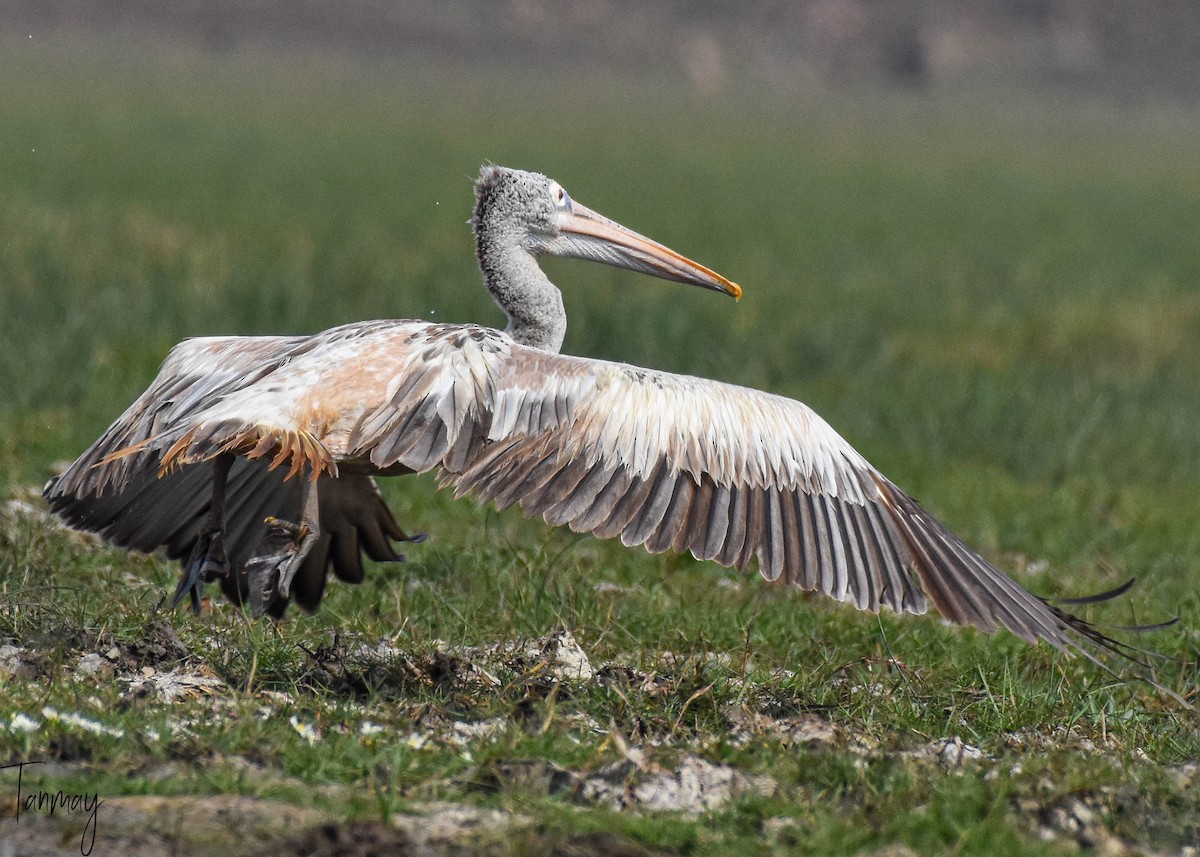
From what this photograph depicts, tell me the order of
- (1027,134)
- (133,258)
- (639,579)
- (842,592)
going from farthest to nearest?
1. (1027,134)
2. (133,258)
3. (639,579)
4. (842,592)

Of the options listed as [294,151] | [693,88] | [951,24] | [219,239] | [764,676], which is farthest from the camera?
[951,24]

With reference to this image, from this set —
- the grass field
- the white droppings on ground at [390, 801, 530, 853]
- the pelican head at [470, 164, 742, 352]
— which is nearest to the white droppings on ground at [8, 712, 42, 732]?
the grass field

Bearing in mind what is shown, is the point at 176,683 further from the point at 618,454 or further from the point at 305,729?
the point at 618,454

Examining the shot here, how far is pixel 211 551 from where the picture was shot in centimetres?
518

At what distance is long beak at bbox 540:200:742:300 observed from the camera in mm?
6184

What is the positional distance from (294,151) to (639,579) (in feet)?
102

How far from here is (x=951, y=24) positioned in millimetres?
92062

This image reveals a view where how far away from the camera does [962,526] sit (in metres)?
8.87

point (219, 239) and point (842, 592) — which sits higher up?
point (842, 592)

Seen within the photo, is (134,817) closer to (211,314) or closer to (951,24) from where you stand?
(211,314)

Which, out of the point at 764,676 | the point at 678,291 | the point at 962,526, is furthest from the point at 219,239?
the point at 764,676

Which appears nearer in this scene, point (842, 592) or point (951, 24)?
point (842, 592)
